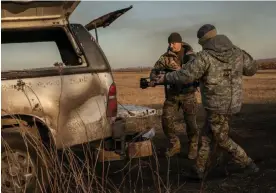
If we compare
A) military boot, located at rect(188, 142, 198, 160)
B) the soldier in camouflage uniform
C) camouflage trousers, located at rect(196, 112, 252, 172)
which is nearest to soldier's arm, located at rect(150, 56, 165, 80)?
military boot, located at rect(188, 142, 198, 160)

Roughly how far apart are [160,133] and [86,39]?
516 centimetres

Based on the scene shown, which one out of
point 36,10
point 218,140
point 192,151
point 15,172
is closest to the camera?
point 15,172

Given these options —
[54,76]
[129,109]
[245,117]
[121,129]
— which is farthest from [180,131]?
[54,76]

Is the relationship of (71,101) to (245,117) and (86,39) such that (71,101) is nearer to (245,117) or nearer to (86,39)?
(86,39)

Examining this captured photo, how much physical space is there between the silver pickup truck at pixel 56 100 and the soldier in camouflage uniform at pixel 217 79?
0.92 m

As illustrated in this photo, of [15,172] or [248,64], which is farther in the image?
[248,64]

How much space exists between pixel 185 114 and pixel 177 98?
29 centimetres

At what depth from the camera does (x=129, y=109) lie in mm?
6293

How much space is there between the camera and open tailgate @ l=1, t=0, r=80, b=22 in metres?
4.83

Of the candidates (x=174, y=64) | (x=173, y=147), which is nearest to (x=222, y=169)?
(x=173, y=147)

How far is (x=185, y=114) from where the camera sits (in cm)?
775

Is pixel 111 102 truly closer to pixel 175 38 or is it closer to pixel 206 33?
pixel 206 33

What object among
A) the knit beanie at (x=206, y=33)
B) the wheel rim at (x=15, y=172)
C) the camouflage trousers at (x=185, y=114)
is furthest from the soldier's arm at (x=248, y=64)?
the wheel rim at (x=15, y=172)

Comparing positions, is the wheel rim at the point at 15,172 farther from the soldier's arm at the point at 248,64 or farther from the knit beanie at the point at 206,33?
the soldier's arm at the point at 248,64
